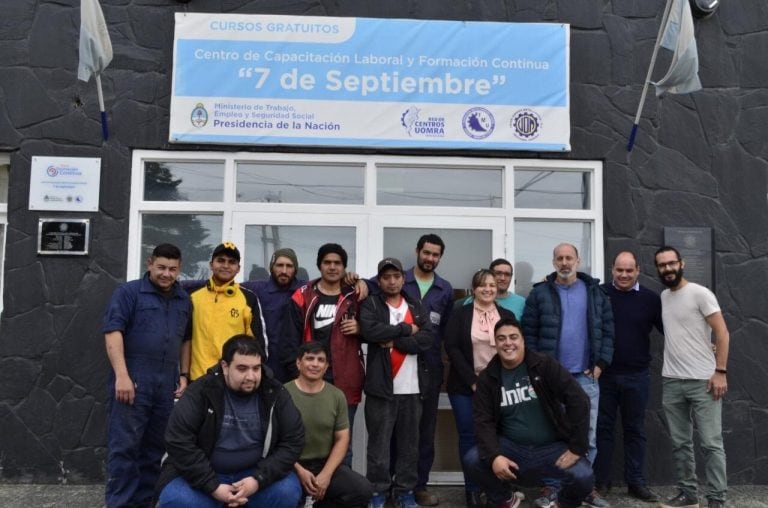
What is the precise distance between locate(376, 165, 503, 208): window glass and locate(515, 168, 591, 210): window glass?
7.2 inches

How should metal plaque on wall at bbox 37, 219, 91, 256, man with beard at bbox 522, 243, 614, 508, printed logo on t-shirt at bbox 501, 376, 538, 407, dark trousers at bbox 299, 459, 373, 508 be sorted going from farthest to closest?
metal plaque on wall at bbox 37, 219, 91, 256 → man with beard at bbox 522, 243, 614, 508 → printed logo on t-shirt at bbox 501, 376, 538, 407 → dark trousers at bbox 299, 459, 373, 508

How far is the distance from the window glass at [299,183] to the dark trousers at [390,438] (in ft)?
5.94

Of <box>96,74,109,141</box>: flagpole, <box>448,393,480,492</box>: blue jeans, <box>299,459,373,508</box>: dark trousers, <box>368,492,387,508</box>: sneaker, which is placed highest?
<box>96,74,109,141</box>: flagpole

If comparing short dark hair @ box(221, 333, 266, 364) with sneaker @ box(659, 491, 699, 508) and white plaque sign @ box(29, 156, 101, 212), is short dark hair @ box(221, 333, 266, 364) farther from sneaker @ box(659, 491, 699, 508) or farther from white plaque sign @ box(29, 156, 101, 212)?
sneaker @ box(659, 491, 699, 508)

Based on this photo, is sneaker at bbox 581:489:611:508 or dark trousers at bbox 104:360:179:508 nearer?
dark trousers at bbox 104:360:179:508

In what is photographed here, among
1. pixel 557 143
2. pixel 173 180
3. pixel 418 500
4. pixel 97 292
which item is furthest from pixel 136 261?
pixel 557 143

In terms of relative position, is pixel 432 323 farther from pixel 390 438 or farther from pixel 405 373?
pixel 390 438

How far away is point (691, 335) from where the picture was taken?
4660mm

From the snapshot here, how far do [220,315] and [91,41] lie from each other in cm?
226

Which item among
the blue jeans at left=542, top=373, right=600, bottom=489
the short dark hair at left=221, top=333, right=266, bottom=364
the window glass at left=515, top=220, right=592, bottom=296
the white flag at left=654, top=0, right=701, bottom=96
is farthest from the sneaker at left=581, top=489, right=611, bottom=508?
the white flag at left=654, top=0, right=701, bottom=96

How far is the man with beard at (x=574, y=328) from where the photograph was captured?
4699 millimetres

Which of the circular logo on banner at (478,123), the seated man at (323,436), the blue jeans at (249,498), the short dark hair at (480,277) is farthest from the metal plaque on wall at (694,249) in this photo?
→ the blue jeans at (249,498)

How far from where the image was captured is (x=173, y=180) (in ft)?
18.2

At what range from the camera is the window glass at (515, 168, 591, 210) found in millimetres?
Result: 5664
